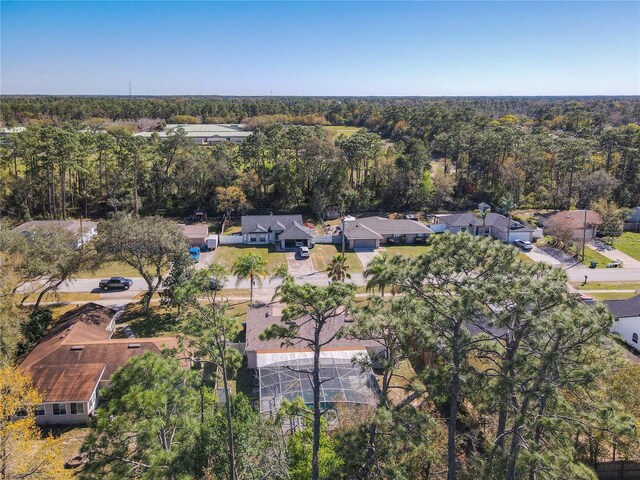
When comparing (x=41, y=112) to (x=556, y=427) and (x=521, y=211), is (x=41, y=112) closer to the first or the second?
(x=521, y=211)

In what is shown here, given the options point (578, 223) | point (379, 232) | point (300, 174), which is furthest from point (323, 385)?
point (300, 174)

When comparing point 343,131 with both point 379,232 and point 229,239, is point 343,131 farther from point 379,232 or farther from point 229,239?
point 229,239

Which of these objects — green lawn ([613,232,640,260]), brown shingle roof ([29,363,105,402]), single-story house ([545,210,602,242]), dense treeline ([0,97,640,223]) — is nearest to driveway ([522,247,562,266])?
single-story house ([545,210,602,242])

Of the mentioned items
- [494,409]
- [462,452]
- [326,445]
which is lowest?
[462,452]

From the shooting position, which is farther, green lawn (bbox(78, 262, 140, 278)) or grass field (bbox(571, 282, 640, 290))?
green lawn (bbox(78, 262, 140, 278))

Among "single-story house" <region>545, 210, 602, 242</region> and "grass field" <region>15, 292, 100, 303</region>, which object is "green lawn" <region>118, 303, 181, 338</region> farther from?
"single-story house" <region>545, 210, 602, 242</region>

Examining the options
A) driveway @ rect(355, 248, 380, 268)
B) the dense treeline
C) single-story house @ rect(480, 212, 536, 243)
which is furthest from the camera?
the dense treeline

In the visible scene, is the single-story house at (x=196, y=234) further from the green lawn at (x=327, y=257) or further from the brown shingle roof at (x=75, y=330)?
the brown shingle roof at (x=75, y=330)

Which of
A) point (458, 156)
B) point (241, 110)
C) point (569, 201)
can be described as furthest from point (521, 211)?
point (241, 110)
